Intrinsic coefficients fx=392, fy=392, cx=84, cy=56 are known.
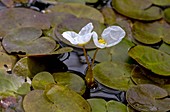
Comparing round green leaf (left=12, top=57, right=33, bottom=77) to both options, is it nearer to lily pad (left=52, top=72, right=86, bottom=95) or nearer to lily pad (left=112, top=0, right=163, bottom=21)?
lily pad (left=52, top=72, right=86, bottom=95)

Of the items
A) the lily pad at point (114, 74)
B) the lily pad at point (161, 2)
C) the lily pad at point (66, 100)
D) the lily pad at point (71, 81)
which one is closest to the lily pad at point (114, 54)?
the lily pad at point (114, 74)

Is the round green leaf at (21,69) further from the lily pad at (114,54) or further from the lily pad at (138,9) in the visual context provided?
the lily pad at (138,9)

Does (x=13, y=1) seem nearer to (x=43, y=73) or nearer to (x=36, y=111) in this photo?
(x=43, y=73)

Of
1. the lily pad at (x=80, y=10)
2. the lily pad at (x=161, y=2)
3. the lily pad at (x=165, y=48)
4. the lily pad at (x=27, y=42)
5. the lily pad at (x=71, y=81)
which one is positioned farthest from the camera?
the lily pad at (x=161, y=2)

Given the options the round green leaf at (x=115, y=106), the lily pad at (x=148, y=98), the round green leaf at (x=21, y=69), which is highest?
the round green leaf at (x=21, y=69)

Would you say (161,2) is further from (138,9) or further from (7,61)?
(7,61)

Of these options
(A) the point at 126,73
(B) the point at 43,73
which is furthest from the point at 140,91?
(B) the point at 43,73
